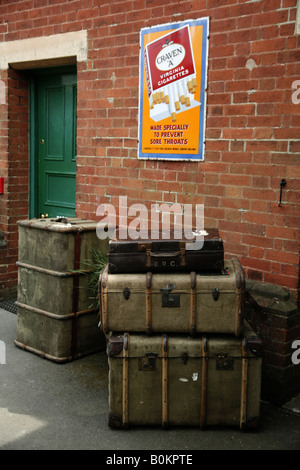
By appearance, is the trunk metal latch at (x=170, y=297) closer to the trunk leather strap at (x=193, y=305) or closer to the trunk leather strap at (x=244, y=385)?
the trunk leather strap at (x=193, y=305)

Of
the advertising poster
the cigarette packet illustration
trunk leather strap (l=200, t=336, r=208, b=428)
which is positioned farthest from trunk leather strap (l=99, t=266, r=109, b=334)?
the cigarette packet illustration

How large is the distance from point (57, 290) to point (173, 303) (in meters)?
1.44

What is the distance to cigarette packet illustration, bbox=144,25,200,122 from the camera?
4520 mm

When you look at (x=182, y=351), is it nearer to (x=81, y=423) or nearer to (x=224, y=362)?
(x=224, y=362)

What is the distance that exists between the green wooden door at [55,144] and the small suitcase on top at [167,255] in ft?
8.62

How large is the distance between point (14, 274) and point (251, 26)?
166 inches

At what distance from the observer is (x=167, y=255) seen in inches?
142

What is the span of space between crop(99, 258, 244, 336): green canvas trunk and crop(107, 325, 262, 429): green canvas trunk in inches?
4.1

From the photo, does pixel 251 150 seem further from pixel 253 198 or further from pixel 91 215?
pixel 91 215

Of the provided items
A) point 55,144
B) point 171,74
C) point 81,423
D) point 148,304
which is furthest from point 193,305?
point 55,144

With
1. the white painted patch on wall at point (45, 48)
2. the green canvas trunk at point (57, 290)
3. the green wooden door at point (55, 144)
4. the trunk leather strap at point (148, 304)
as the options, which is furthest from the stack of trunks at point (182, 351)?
the white painted patch on wall at point (45, 48)

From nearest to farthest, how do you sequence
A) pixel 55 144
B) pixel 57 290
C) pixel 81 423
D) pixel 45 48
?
1. pixel 81 423
2. pixel 57 290
3. pixel 45 48
4. pixel 55 144

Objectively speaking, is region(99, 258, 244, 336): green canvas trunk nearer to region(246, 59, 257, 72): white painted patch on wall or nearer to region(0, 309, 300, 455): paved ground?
region(0, 309, 300, 455): paved ground

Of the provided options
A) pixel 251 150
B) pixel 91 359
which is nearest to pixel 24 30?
pixel 251 150
